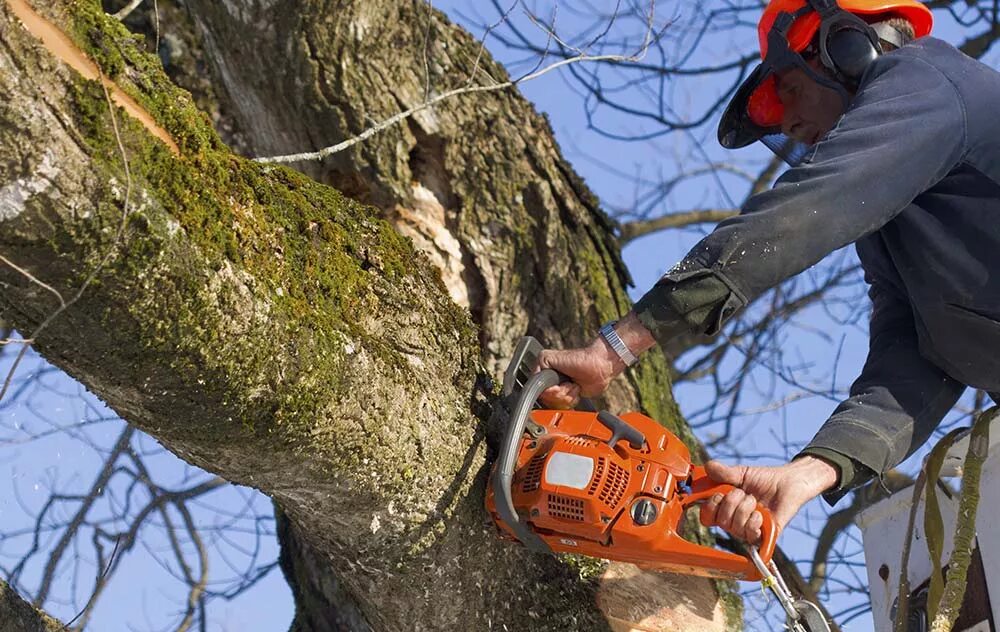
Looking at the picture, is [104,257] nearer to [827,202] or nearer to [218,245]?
[218,245]

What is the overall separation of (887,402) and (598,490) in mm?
934

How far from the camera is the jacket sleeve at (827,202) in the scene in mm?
2152

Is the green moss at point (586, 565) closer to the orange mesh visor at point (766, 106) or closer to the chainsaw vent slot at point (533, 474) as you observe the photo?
the chainsaw vent slot at point (533, 474)

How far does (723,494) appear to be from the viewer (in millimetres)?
2279

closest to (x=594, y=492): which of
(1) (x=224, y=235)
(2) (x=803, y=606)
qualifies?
(2) (x=803, y=606)

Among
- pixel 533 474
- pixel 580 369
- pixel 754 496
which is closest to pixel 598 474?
pixel 533 474

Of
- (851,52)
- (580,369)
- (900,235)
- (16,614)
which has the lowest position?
(16,614)

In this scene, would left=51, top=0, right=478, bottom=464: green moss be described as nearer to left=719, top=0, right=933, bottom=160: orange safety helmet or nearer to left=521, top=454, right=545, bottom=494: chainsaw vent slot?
left=521, top=454, right=545, bottom=494: chainsaw vent slot

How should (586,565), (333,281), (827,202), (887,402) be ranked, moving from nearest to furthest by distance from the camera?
(333,281), (827,202), (586,565), (887,402)

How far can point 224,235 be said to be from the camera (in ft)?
5.17

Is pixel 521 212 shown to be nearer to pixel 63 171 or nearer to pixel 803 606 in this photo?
pixel 803 606

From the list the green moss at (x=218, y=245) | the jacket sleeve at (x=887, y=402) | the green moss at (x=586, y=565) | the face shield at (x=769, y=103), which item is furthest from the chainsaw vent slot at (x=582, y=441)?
the face shield at (x=769, y=103)

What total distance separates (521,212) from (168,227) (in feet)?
6.04

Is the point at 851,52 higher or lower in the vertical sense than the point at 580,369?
higher
